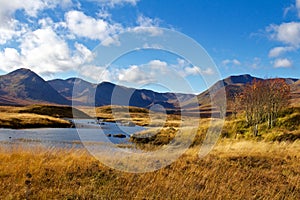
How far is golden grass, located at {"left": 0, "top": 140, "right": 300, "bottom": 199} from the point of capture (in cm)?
809

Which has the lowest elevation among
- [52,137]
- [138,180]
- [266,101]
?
[52,137]

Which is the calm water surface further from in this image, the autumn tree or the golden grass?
the autumn tree

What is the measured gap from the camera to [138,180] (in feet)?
31.3

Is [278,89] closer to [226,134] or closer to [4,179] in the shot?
[226,134]

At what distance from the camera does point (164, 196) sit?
8156 mm

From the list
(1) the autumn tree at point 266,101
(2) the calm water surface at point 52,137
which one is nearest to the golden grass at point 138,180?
(2) the calm water surface at point 52,137

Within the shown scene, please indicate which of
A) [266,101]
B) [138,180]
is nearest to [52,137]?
[266,101]

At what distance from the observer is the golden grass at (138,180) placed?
26.5 ft

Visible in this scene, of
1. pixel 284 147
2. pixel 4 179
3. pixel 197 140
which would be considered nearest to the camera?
pixel 4 179

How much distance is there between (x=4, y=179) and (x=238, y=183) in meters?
7.49

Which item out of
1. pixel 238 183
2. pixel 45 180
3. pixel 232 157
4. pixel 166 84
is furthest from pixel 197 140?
pixel 45 180

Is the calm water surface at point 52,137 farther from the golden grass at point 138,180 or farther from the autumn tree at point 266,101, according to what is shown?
the autumn tree at point 266,101

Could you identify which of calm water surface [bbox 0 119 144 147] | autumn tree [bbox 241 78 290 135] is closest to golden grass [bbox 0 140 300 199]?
calm water surface [bbox 0 119 144 147]

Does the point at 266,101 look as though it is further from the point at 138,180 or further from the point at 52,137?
the point at 52,137
